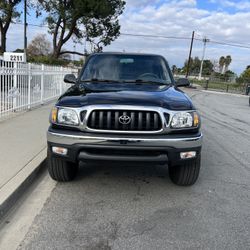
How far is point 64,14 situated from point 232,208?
1251 inches

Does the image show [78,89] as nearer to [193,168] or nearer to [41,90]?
[193,168]

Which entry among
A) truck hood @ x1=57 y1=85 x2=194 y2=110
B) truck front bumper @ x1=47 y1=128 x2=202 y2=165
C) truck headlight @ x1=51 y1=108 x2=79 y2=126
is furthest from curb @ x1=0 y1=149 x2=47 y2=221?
truck hood @ x1=57 y1=85 x2=194 y2=110

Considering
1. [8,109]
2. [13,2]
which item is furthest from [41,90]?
[13,2]

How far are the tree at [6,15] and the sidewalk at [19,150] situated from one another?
23919 mm

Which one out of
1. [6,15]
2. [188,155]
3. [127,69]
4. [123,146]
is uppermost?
[6,15]

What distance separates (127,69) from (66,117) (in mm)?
1925

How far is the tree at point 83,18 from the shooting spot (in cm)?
3278

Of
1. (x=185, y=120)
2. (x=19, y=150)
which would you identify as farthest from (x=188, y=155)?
(x=19, y=150)

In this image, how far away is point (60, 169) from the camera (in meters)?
4.70

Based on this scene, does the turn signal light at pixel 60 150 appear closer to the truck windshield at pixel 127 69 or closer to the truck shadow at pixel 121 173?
the truck shadow at pixel 121 173

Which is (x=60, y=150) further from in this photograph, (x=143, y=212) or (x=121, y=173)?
(x=121, y=173)

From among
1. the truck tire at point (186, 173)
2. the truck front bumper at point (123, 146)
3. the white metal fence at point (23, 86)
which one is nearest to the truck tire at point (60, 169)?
the truck front bumper at point (123, 146)

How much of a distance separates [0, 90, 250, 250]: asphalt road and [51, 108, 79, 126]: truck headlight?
0.98 meters

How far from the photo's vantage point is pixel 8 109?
30.8 ft
